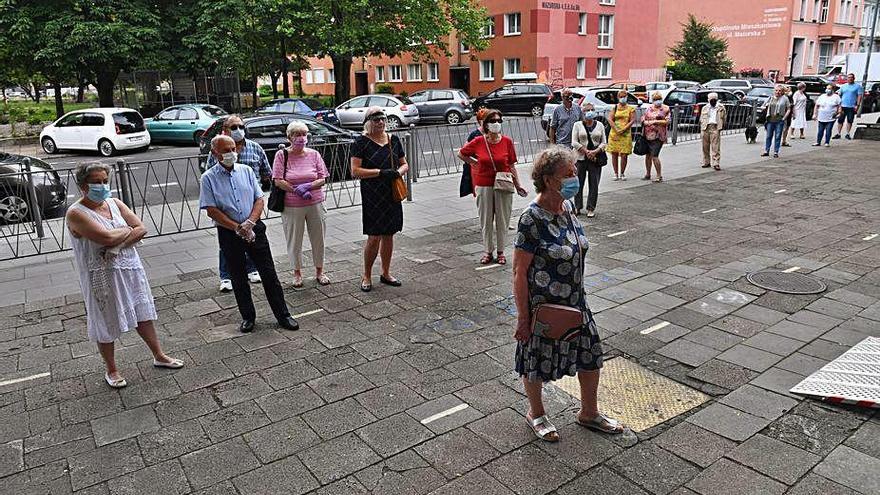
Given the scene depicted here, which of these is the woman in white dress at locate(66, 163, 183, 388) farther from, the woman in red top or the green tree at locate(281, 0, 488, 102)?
the green tree at locate(281, 0, 488, 102)

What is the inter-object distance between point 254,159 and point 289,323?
2013 millimetres

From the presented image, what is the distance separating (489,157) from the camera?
7.12 m

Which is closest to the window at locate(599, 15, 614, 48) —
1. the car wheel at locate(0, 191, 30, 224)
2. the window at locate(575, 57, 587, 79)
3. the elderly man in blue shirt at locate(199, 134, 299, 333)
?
the window at locate(575, 57, 587, 79)

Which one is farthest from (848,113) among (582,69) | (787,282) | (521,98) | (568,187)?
(582,69)

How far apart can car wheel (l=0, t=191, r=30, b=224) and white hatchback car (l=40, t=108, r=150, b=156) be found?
11421 mm

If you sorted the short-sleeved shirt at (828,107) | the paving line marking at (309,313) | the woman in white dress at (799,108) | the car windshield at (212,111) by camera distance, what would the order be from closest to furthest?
the paving line marking at (309,313) → the short-sleeved shirt at (828,107) → the woman in white dress at (799,108) → the car windshield at (212,111)

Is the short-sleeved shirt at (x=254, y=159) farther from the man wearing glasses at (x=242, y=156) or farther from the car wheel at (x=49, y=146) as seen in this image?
the car wheel at (x=49, y=146)

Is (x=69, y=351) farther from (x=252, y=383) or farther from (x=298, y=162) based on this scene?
(x=298, y=162)

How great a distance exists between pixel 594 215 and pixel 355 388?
6.22 meters

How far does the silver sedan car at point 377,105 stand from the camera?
2469cm

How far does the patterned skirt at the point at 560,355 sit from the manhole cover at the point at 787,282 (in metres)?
3.70

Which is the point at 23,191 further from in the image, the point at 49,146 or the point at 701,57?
the point at 701,57

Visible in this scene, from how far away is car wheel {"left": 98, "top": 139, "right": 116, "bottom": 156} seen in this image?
66.4 ft

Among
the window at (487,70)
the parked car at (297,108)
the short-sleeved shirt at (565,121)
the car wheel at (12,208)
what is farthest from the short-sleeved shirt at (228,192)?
the window at (487,70)
